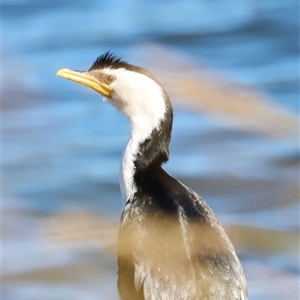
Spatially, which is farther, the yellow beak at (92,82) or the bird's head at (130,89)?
the yellow beak at (92,82)

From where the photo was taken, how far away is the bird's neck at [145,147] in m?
6.67

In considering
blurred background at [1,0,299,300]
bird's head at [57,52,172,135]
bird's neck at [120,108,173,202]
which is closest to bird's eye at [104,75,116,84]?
bird's head at [57,52,172,135]

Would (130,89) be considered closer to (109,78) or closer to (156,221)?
(109,78)

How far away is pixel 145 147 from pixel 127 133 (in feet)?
15.5

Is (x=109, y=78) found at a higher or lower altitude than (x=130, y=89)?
higher

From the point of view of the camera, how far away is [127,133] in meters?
11.5

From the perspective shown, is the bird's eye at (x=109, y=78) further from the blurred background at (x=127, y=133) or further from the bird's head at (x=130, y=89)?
the blurred background at (x=127, y=133)

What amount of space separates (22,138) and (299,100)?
877 centimetres

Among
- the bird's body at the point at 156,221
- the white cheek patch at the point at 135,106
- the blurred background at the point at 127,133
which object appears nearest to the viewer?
the blurred background at the point at 127,133

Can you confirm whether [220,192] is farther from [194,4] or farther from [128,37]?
[194,4]

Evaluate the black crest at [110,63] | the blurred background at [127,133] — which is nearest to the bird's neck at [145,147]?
the blurred background at [127,133]

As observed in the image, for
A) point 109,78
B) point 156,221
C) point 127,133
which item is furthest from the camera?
point 127,133

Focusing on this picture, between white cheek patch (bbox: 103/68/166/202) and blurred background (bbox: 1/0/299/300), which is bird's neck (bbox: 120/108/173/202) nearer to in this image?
white cheek patch (bbox: 103/68/166/202)

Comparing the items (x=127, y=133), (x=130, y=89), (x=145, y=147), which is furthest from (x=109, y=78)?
(x=127, y=133)
